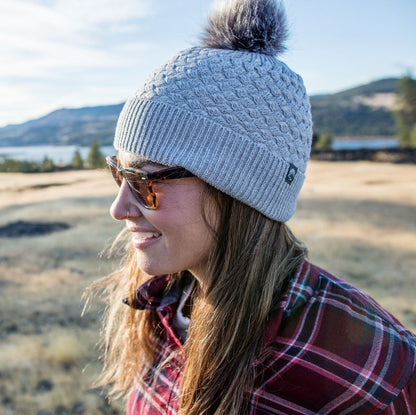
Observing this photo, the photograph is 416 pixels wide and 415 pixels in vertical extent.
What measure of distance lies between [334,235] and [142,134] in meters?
10.3

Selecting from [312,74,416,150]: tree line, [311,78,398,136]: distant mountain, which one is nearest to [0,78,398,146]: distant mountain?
[311,78,398,136]: distant mountain

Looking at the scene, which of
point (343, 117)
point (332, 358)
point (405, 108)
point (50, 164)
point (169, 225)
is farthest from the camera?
point (343, 117)

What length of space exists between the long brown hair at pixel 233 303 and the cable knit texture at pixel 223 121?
0.32ft

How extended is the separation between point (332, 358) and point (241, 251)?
1.67 feet

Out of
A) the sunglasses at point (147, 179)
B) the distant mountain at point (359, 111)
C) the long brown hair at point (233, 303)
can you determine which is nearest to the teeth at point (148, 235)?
the sunglasses at point (147, 179)

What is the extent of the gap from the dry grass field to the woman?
82.5 inches

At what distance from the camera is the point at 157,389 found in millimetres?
1850

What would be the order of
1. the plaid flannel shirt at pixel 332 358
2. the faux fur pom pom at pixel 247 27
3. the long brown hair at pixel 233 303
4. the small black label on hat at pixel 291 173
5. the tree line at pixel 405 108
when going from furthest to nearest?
the tree line at pixel 405 108 < the faux fur pom pom at pixel 247 27 < the small black label on hat at pixel 291 173 < the long brown hair at pixel 233 303 < the plaid flannel shirt at pixel 332 358

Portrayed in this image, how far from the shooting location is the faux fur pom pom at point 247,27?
192cm

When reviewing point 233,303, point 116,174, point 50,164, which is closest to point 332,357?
point 233,303

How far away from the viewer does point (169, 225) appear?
1.64m

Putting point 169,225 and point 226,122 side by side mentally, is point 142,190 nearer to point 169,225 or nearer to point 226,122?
point 169,225

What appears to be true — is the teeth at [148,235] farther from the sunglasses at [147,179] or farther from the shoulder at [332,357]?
the shoulder at [332,357]

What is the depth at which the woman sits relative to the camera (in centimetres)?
146
